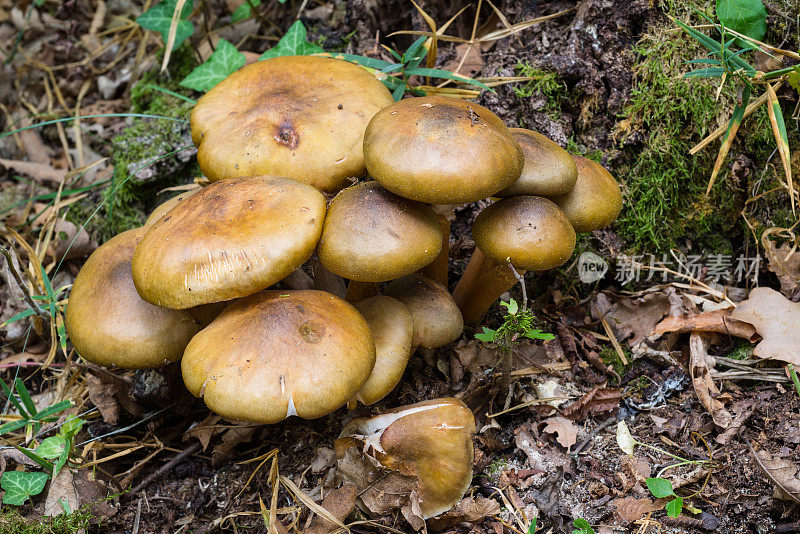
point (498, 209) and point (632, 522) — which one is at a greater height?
point (498, 209)

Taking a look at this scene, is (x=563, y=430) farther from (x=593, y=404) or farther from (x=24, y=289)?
(x=24, y=289)

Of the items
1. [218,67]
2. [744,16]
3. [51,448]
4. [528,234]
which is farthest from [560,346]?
[218,67]

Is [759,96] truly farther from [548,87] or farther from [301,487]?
[301,487]

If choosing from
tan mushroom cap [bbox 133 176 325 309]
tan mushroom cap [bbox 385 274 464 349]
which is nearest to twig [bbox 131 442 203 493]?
tan mushroom cap [bbox 133 176 325 309]

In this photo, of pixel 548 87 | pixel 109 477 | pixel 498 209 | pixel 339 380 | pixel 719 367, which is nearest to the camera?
pixel 339 380

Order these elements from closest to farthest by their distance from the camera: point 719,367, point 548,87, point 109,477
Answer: point 109,477 < point 719,367 < point 548,87

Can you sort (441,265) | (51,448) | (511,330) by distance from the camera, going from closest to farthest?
(511,330) → (51,448) → (441,265)

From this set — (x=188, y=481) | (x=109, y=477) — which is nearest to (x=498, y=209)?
(x=188, y=481)
